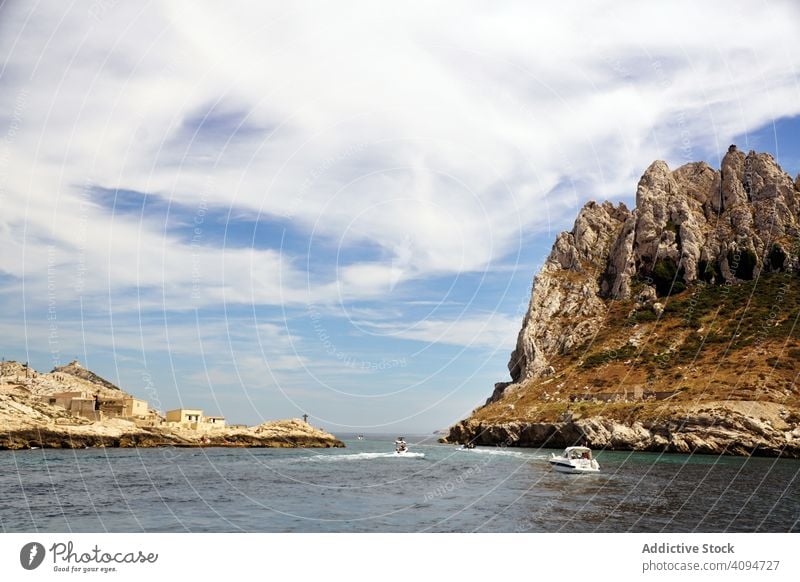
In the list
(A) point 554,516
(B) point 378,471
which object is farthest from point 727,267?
(A) point 554,516

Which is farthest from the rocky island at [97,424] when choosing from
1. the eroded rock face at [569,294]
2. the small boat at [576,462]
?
the small boat at [576,462]

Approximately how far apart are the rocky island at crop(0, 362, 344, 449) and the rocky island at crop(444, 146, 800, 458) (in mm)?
47037

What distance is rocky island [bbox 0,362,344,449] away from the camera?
9231 centimetres

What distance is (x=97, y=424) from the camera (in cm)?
10531

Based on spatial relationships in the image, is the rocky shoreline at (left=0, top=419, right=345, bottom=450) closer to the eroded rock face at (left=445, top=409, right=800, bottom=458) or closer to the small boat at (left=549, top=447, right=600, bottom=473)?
the eroded rock face at (left=445, top=409, right=800, bottom=458)

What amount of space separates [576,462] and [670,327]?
8546 centimetres

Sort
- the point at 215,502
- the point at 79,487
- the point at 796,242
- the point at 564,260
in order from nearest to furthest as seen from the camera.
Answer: the point at 215,502 < the point at 79,487 < the point at 796,242 < the point at 564,260

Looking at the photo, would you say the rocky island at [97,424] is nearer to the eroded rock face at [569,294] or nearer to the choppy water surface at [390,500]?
the choppy water surface at [390,500]

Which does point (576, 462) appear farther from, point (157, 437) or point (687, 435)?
point (157, 437)

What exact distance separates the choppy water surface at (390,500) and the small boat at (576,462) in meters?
1.74

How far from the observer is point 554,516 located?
3016cm
